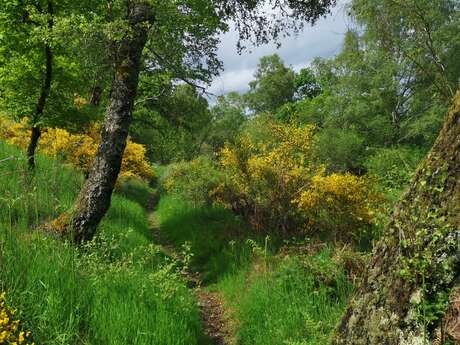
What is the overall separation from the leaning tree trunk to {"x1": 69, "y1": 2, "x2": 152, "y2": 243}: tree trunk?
5026 millimetres

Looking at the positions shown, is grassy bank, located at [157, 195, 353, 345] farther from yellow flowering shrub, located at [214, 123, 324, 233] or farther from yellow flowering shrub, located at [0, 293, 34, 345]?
yellow flowering shrub, located at [0, 293, 34, 345]

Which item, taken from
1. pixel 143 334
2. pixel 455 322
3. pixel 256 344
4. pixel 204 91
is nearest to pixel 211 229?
pixel 204 91

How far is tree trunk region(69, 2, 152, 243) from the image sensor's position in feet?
23.3

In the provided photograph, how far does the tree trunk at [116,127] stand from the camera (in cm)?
710

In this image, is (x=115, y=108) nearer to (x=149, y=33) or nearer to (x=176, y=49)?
(x=149, y=33)

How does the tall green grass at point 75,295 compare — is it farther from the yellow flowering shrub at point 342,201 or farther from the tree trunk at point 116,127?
the yellow flowering shrub at point 342,201

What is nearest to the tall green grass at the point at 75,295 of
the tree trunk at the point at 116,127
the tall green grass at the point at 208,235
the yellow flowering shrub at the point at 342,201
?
the tree trunk at the point at 116,127

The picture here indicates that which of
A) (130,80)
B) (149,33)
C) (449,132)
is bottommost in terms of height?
(449,132)

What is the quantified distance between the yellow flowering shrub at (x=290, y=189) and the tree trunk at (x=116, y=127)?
3291 millimetres

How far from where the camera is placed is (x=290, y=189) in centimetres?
895

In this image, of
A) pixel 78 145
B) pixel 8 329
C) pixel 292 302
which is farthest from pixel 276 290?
pixel 78 145

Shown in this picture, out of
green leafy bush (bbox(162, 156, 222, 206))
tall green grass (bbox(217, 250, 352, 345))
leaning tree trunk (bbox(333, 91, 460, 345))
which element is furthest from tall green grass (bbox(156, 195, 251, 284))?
leaning tree trunk (bbox(333, 91, 460, 345))

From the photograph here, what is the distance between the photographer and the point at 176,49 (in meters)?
8.77

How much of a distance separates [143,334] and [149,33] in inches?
212
